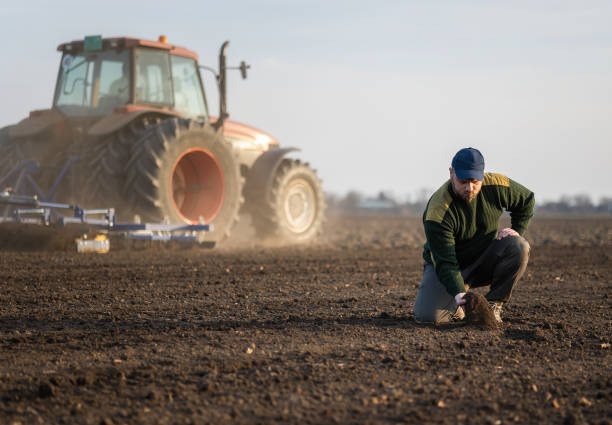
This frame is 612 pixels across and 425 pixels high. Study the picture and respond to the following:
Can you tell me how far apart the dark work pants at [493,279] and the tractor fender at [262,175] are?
21.0 ft

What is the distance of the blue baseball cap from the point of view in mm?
4539

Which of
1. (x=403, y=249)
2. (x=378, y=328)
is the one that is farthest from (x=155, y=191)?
(x=378, y=328)

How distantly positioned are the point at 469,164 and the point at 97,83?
268 inches

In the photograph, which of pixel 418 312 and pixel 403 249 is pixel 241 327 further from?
pixel 403 249

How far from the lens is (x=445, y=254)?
15.5ft

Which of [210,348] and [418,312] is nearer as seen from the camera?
[210,348]

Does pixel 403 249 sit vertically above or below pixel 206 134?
below

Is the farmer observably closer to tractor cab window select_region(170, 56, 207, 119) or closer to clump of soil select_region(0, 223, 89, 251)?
clump of soil select_region(0, 223, 89, 251)

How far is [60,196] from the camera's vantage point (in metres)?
9.41

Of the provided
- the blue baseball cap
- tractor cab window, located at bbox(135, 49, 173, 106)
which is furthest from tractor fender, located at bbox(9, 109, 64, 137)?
the blue baseball cap

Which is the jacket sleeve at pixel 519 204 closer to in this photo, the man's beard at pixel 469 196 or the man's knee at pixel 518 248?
the man's knee at pixel 518 248

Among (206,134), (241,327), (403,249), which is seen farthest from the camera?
(403,249)

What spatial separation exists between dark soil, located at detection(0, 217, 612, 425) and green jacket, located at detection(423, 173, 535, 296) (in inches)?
17.7

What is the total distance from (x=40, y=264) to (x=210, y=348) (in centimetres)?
447
